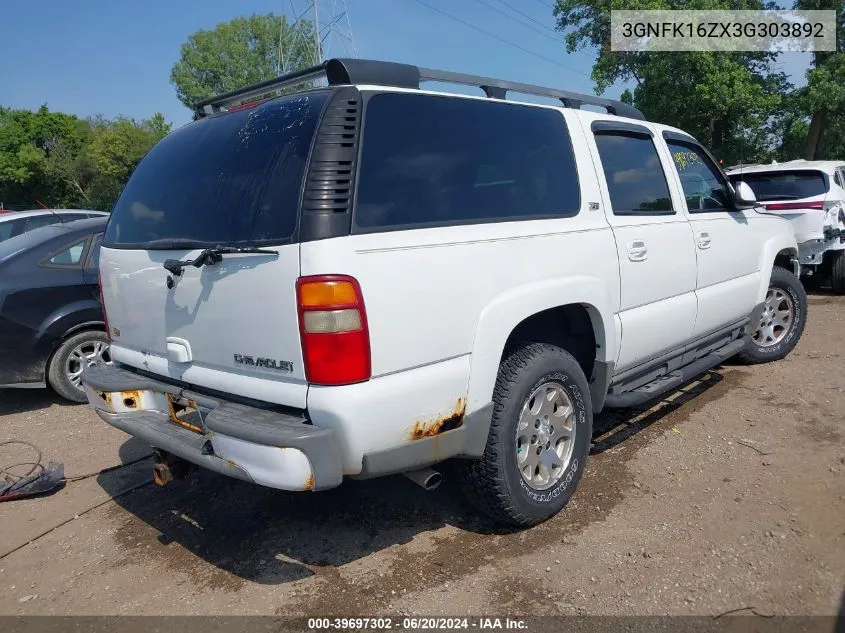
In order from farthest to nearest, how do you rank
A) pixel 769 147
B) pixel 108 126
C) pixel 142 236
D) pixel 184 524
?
pixel 108 126 < pixel 769 147 < pixel 184 524 < pixel 142 236

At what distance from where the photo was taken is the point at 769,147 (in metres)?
21.9

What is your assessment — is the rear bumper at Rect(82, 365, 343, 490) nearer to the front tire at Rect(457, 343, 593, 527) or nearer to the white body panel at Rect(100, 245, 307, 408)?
the white body panel at Rect(100, 245, 307, 408)

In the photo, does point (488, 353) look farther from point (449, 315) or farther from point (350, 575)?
point (350, 575)

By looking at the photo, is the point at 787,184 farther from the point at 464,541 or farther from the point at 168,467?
the point at 168,467

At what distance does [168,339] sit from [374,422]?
45.3 inches

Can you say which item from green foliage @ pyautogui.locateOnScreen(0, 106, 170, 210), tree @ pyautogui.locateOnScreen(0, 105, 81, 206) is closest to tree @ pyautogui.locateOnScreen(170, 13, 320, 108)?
green foliage @ pyautogui.locateOnScreen(0, 106, 170, 210)

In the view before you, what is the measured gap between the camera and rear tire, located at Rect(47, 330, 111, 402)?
206 inches

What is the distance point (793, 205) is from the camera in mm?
8414

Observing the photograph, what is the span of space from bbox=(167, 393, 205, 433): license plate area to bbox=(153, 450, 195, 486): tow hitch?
278 mm

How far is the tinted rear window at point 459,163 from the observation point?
8.16 ft

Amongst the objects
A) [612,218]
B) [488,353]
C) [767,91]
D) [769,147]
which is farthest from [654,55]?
[488,353]

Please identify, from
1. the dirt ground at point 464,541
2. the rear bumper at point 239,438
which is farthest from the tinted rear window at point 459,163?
the dirt ground at point 464,541

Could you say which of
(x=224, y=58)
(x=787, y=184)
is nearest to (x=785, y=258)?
(x=787, y=184)

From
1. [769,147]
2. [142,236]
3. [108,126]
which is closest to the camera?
[142,236]
